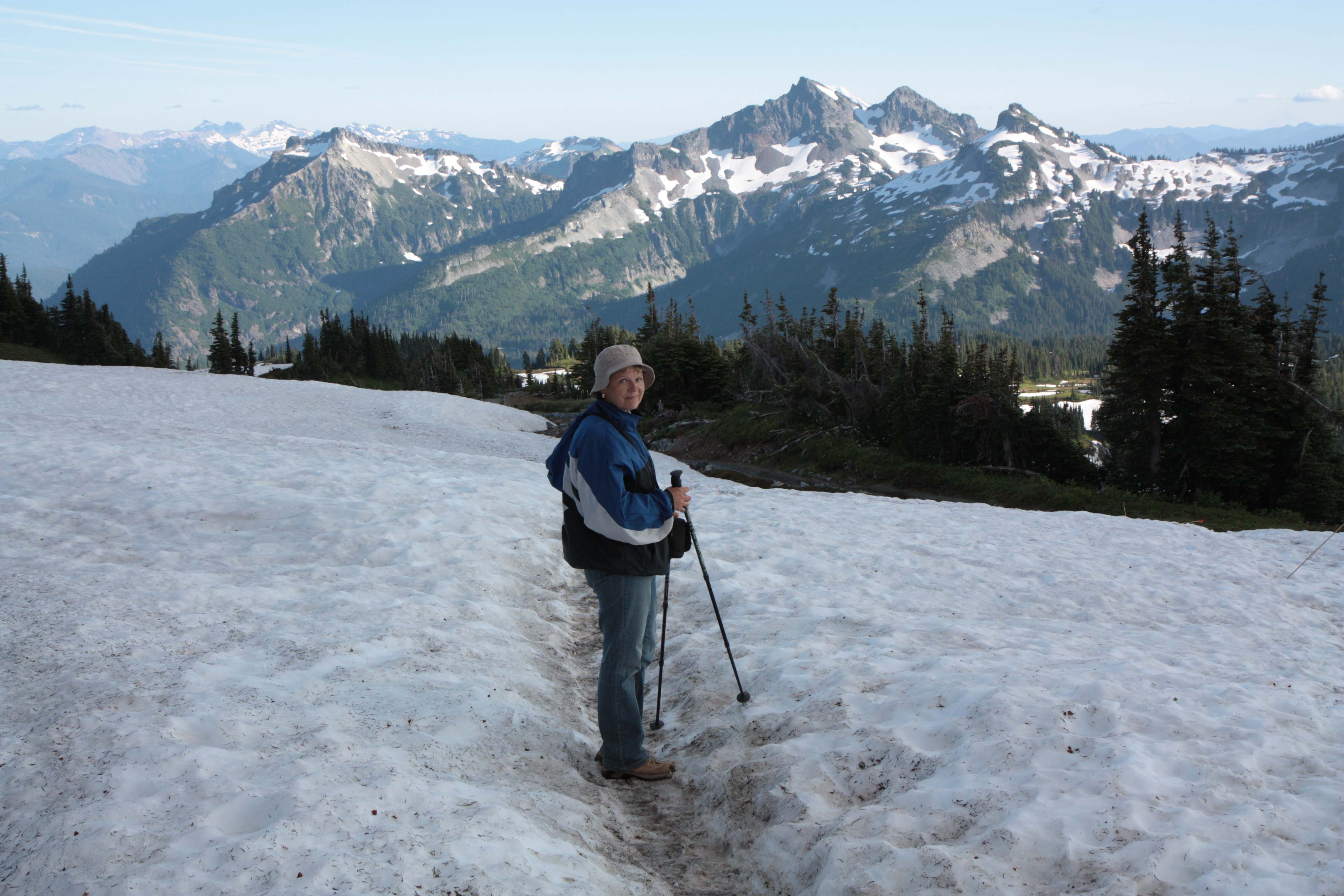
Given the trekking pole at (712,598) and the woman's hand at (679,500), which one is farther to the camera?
the trekking pole at (712,598)

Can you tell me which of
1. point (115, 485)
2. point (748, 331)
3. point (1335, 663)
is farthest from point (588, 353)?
point (1335, 663)

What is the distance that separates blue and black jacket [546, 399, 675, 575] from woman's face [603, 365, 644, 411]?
0.07 m

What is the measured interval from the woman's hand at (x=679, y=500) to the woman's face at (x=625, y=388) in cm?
87

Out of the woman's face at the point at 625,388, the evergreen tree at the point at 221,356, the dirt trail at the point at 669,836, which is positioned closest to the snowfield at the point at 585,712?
the dirt trail at the point at 669,836

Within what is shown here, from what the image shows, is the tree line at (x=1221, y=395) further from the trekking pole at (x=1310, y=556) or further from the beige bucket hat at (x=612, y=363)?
the beige bucket hat at (x=612, y=363)

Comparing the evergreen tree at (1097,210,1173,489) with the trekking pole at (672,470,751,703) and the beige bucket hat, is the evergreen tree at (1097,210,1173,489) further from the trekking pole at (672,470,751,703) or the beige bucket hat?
the beige bucket hat

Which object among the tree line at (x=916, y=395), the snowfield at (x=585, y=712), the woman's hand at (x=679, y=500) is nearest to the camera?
the snowfield at (x=585, y=712)

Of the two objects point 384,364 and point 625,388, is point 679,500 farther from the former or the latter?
point 384,364

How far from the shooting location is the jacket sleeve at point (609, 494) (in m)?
6.17

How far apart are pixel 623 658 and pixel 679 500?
152cm

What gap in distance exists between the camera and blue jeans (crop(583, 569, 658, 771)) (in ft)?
21.3

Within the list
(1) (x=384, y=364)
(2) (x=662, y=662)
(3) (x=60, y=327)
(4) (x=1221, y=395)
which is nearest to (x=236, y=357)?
(1) (x=384, y=364)

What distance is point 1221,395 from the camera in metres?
31.9

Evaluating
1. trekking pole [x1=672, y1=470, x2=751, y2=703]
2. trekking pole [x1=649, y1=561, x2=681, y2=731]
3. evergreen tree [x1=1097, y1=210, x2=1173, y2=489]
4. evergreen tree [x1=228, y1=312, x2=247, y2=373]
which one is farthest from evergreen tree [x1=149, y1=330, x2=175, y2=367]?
trekking pole [x1=672, y1=470, x2=751, y2=703]
